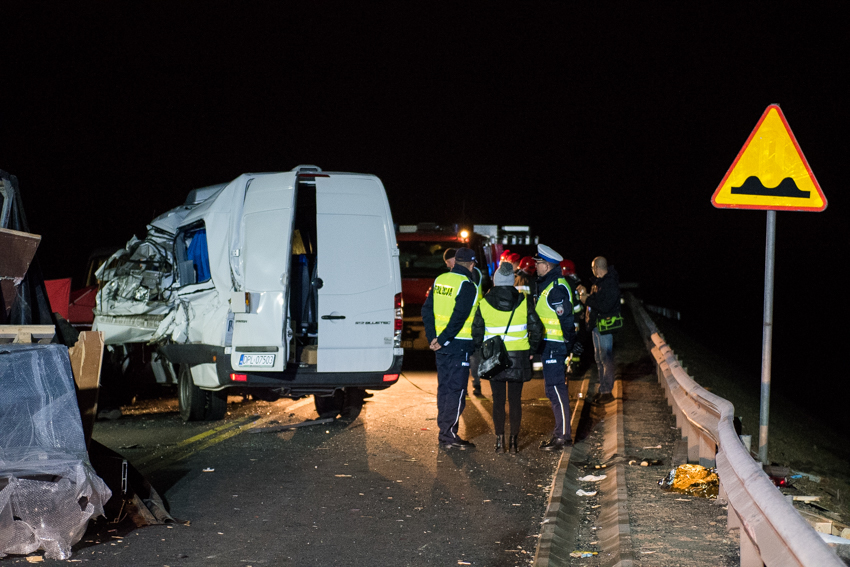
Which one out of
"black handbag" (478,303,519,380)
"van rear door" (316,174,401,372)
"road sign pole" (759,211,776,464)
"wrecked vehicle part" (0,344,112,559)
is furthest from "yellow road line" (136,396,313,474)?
"road sign pole" (759,211,776,464)

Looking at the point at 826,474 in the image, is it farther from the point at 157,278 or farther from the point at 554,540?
the point at 157,278

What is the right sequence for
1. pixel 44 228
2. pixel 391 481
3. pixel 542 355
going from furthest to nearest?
pixel 44 228, pixel 542 355, pixel 391 481

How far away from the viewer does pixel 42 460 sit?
5.12 m

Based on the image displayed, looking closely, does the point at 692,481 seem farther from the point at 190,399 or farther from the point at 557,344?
the point at 190,399

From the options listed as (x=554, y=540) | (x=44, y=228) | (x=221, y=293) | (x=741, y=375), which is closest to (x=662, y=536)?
(x=554, y=540)

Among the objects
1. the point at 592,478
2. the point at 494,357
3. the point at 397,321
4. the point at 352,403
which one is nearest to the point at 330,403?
the point at 352,403

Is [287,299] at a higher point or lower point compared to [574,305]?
higher

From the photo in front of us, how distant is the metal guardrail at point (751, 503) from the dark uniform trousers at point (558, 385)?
65.0 inches

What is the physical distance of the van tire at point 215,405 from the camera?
32.5 feet

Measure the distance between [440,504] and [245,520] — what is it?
137 centimetres

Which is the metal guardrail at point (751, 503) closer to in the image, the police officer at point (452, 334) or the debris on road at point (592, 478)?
the debris on road at point (592, 478)

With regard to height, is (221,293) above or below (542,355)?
above

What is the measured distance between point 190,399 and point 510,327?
380 cm

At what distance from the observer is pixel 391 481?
7109 millimetres
